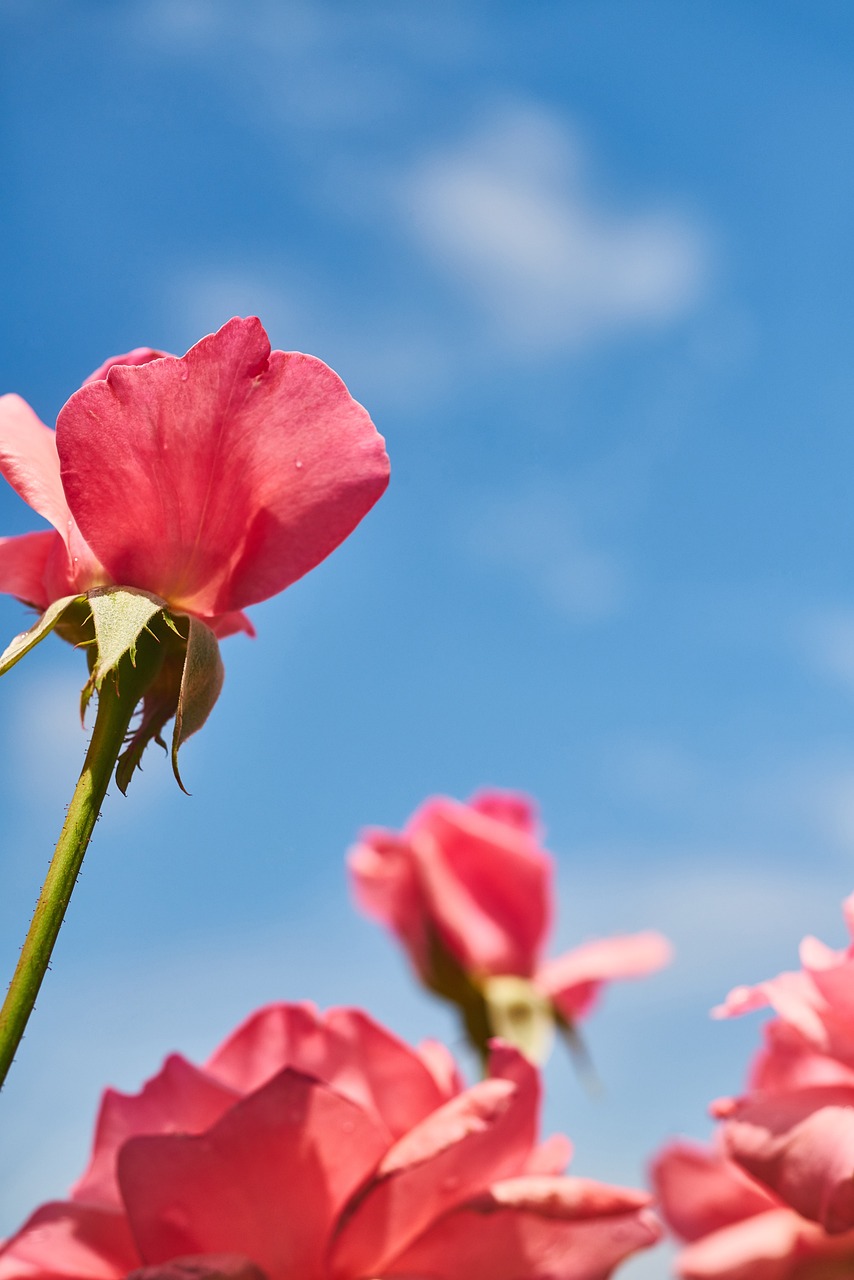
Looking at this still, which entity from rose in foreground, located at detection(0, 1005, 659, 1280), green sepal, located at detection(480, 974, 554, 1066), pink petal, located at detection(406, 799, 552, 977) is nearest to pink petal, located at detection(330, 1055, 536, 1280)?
rose in foreground, located at detection(0, 1005, 659, 1280)

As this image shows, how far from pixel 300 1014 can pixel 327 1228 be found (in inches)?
5.4

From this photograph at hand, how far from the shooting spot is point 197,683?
2.62 feet

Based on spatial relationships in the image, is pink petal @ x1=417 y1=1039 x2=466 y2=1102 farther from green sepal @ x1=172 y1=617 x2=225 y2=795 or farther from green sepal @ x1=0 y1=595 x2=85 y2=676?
green sepal @ x1=0 y1=595 x2=85 y2=676

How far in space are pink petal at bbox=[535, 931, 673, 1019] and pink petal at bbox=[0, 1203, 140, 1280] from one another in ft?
3.05

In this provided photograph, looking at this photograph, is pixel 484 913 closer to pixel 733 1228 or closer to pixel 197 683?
pixel 733 1228

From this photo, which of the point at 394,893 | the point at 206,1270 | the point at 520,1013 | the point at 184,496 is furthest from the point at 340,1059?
the point at 394,893

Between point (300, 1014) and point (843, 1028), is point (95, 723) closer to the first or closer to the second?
point (300, 1014)

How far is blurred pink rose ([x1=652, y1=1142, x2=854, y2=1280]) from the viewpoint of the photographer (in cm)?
81

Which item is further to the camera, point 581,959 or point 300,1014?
point 581,959

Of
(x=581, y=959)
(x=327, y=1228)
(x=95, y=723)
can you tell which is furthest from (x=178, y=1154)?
(x=581, y=959)

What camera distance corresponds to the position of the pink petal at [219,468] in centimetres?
80

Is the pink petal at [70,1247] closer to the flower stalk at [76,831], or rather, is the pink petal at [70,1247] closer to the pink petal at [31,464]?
the flower stalk at [76,831]

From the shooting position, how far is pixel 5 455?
0.85 metres

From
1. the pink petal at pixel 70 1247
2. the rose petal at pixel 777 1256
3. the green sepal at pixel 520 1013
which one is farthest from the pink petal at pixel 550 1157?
the green sepal at pixel 520 1013
